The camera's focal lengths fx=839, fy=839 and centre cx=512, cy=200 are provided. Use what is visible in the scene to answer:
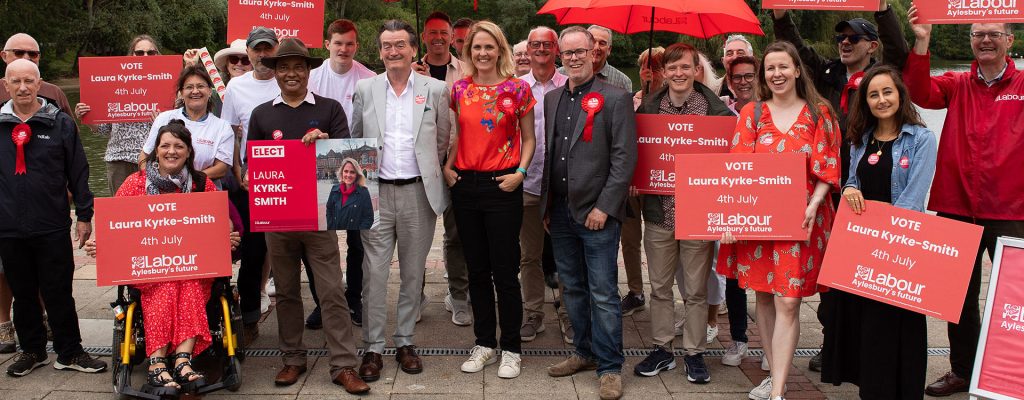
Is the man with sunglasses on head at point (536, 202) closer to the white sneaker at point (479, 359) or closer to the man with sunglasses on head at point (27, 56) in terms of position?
the white sneaker at point (479, 359)

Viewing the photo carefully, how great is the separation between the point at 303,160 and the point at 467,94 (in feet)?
3.40

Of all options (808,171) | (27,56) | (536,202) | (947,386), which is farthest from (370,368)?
(27,56)

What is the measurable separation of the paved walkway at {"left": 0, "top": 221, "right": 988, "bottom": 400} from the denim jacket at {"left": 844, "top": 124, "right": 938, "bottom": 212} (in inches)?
52.6

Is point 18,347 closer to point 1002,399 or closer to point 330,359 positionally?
point 330,359

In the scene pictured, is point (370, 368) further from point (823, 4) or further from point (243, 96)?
point (823, 4)

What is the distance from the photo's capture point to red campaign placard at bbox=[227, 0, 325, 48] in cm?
661

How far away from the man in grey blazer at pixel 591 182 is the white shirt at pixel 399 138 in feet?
2.64

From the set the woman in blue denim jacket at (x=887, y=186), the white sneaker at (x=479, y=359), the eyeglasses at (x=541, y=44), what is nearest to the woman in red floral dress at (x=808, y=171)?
the woman in blue denim jacket at (x=887, y=186)

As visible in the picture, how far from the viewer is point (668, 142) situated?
496 centimetres

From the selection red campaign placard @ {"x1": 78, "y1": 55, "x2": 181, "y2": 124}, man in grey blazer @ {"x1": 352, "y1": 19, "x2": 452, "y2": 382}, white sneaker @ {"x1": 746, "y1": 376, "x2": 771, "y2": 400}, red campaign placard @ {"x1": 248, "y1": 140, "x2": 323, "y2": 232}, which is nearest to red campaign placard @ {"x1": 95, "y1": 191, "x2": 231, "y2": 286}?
red campaign placard @ {"x1": 248, "y1": 140, "x2": 323, "y2": 232}

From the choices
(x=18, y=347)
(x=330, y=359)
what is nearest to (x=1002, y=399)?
(x=330, y=359)

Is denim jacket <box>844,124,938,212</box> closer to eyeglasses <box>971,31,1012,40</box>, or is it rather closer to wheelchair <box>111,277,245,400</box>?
eyeglasses <box>971,31,1012,40</box>

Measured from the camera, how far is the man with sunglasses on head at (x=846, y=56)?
4840 mm

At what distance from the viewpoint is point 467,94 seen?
16.4 ft
